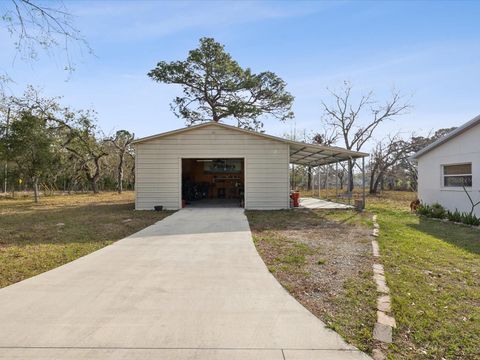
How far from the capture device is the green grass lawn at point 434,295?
2.48m

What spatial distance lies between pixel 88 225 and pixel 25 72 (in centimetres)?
501

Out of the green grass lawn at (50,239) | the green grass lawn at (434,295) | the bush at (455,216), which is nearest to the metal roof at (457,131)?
the bush at (455,216)

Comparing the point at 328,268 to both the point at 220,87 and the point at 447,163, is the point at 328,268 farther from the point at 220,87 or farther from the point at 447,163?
the point at 220,87

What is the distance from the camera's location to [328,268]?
4512 millimetres

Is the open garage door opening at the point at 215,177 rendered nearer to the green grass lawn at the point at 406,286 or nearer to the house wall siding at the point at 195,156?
the house wall siding at the point at 195,156

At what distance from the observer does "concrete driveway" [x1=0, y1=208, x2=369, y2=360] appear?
7.79ft

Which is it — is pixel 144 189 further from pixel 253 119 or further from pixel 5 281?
pixel 253 119

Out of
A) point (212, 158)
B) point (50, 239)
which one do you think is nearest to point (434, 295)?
point (50, 239)

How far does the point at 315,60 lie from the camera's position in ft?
40.2

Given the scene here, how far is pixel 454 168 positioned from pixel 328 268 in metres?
8.77

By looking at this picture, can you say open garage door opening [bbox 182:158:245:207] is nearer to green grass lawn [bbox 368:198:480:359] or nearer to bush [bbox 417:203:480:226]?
bush [bbox 417:203:480:226]

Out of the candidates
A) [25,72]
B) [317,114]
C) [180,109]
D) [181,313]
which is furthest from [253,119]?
[181,313]

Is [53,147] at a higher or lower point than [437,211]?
higher

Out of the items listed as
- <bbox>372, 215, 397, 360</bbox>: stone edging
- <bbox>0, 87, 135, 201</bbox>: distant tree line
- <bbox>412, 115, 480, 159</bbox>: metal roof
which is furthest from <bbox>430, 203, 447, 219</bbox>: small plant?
<bbox>0, 87, 135, 201</bbox>: distant tree line
